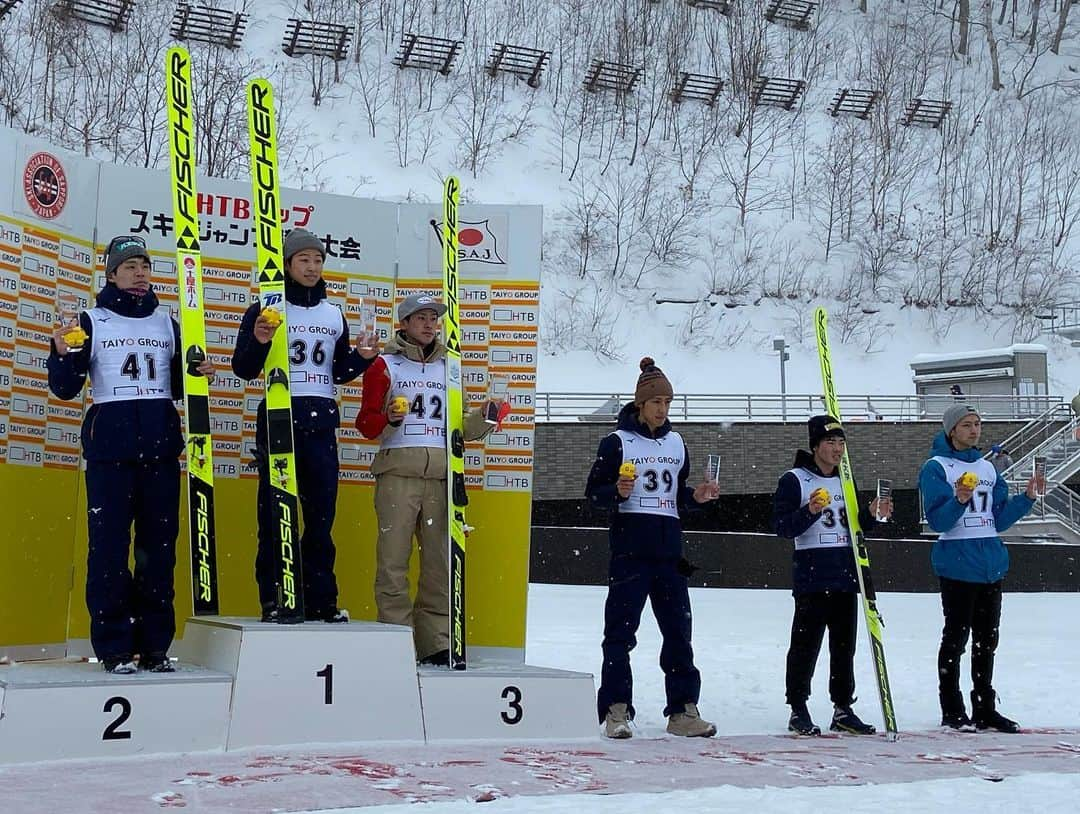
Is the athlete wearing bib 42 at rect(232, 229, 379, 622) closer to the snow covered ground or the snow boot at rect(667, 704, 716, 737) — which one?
the snow covered ground

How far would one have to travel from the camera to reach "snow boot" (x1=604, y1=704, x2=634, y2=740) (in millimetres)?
5808

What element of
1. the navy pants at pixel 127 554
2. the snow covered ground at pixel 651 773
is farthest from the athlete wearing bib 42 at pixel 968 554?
the navy pants at pixel 127 554

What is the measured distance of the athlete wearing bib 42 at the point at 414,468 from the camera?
5.97 metres

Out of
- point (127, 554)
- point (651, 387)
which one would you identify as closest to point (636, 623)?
point (651, 387)

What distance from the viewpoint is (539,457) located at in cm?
2164

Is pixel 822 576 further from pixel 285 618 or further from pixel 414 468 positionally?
pixel 285 618

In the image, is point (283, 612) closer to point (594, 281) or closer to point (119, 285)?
point (119, 285)

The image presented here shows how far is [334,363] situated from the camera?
19.5 ft

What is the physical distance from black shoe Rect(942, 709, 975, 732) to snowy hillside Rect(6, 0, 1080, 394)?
22.0 metres

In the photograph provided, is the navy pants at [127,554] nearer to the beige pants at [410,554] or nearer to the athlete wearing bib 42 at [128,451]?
the athlete wearing bib 42 at [128,451]

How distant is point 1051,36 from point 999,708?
46322mm

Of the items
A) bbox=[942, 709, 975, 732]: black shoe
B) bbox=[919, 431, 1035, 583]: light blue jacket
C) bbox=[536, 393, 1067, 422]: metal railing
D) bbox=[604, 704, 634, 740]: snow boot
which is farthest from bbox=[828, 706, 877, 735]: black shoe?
bbox=[536, 393, 1067, 422]: metal railing

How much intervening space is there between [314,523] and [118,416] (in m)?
1.02

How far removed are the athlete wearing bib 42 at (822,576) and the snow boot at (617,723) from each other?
0.84 meters
